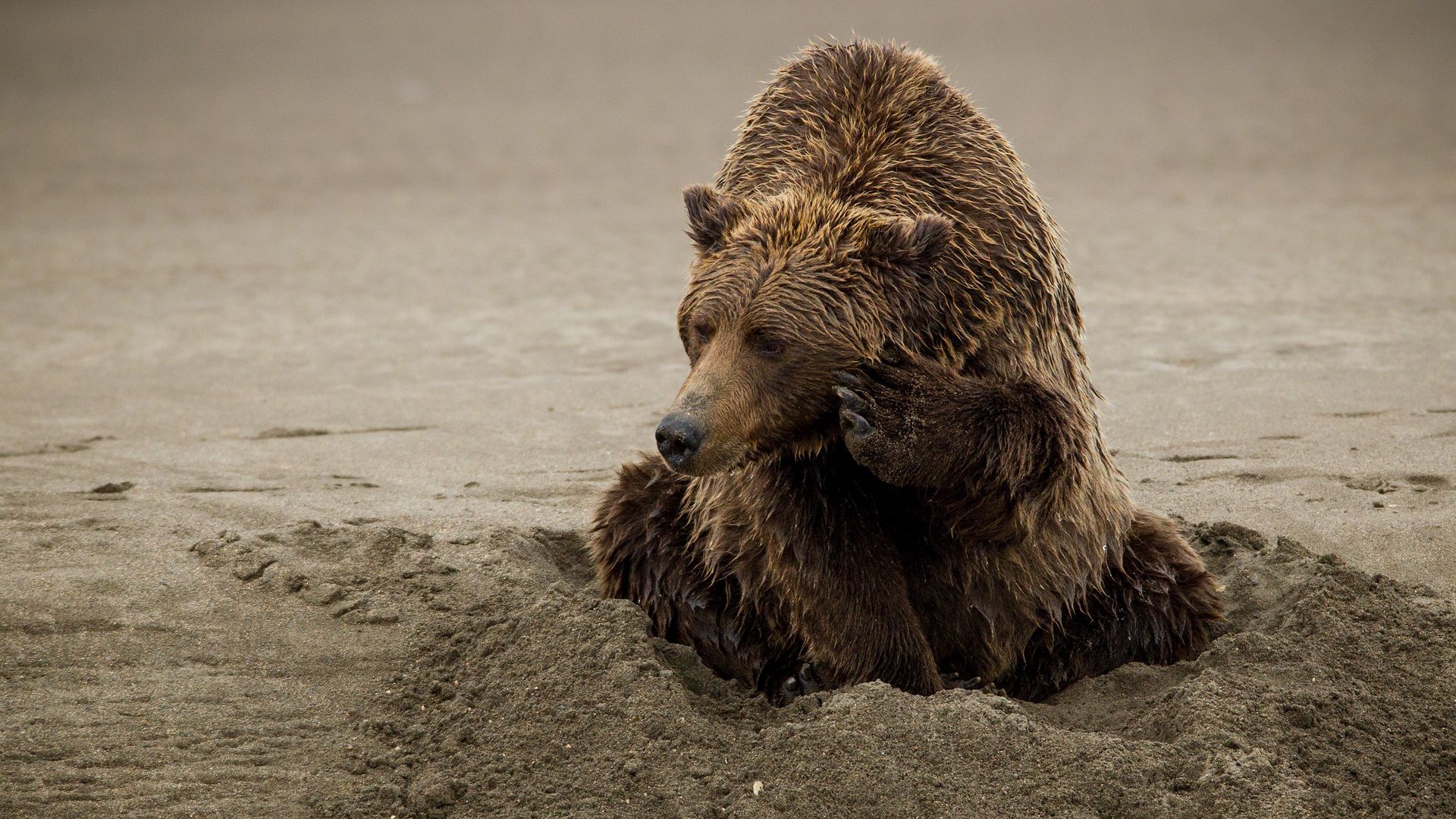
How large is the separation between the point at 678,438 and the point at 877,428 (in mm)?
551

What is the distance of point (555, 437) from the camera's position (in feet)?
24.7

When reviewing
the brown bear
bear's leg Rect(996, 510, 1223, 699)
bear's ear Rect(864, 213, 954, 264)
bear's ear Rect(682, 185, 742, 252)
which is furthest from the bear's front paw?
bear's leg Rect(996, 510, 1223, 699)

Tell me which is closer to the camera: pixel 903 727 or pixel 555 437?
pixel 903 727

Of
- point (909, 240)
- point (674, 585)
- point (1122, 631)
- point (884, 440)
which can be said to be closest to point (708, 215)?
point (909, 240)

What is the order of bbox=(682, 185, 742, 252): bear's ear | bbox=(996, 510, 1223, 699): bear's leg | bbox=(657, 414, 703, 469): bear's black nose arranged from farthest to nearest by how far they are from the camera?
bbox=(996, 510, 1223, 699): bear's leg, bbox=(682, 185, 742, 252): bear's ear, bbox=(657, 414, 703, 469): bear's black nose

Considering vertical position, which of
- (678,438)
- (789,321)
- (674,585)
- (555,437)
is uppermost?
(789,321)

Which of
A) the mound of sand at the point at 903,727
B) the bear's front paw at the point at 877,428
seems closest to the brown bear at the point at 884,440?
the bear's front paw at the point at 877,428

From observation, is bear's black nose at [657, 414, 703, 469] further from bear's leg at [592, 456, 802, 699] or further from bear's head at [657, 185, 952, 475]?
bear's leg at [592, 456, 802, 699]

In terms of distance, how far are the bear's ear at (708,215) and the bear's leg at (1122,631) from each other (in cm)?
173

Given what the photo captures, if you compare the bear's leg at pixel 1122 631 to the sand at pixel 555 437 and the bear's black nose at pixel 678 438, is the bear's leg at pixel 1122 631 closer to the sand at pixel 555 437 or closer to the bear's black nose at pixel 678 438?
the sand at pixel 555 437

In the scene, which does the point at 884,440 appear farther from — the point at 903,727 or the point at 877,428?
the point at 903,727

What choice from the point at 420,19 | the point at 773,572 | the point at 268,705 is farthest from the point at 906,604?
the point at 420,19

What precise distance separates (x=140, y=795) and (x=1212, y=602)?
3401 mm

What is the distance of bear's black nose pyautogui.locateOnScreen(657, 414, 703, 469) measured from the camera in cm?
385
